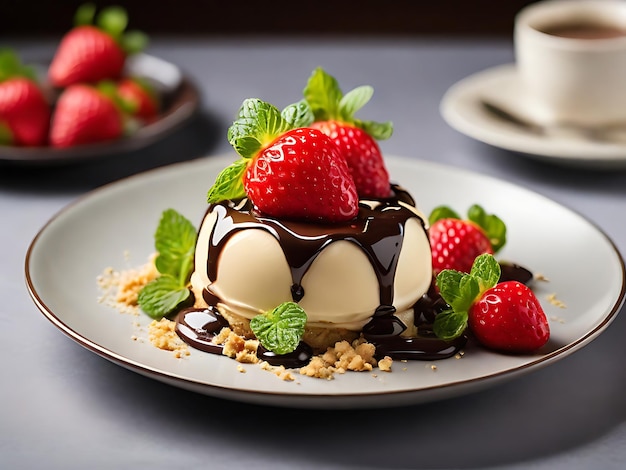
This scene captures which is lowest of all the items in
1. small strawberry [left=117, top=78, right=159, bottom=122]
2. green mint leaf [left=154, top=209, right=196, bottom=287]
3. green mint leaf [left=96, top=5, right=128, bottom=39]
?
small strawberry [left=117, top=78, right=159, bottom=122]

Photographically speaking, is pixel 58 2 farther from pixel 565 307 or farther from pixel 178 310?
pixel 565 307

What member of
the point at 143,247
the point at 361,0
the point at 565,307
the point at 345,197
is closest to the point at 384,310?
the point at 345,197

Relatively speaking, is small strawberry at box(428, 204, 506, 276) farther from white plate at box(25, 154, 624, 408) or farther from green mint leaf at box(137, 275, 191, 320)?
green mint leaf at box(137, 275, 191, 320)

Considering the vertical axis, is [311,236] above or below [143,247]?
above

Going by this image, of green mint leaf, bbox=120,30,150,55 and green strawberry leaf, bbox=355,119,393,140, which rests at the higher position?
green strawberry leaf, bbox=355,119,393,140

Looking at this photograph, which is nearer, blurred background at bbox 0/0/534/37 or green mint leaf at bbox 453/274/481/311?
green mint leaf at bbox 453/274/481/311

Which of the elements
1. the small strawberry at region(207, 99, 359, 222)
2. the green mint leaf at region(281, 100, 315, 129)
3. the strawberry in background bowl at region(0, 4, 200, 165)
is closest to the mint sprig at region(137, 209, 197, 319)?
the small strawberry at region(207, 99, 359, 222)

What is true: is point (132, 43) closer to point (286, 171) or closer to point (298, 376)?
point (286, 171)
